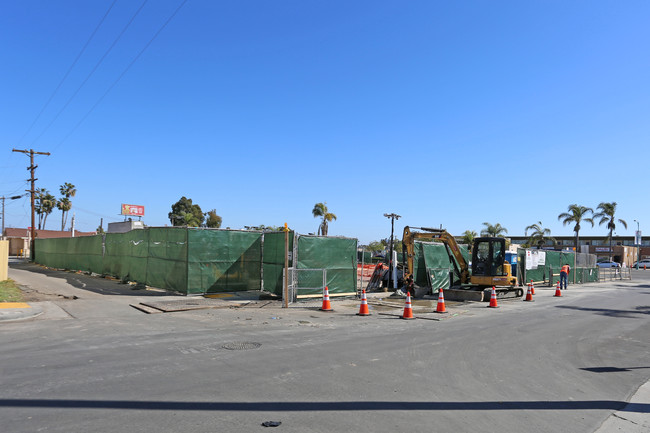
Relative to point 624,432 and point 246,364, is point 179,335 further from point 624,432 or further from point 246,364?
point 624,432

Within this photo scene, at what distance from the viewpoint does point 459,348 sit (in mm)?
8883

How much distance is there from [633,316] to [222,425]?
51.8ft

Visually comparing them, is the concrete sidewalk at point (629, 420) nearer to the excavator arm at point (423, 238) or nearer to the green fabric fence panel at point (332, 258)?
the green fabric fence panel at point (332, 258)

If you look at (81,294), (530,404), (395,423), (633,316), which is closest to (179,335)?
(395,423)

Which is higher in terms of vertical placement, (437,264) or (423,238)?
(423,238)

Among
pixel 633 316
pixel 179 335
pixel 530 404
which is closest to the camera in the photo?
pixel 530 404

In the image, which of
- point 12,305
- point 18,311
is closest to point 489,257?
point 18,311

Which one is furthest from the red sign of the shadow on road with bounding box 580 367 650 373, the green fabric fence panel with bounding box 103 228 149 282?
the shadow on road with bounding box 580 367 650 373

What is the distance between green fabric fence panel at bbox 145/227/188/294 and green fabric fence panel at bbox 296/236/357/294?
4579 mm

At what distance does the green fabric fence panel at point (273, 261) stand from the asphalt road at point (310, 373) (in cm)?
435

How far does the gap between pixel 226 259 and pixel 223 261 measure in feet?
0.49

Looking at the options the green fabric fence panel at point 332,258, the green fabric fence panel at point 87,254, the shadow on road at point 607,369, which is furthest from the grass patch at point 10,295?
the shadow on road at point 607,369

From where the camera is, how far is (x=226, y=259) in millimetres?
→ 17766

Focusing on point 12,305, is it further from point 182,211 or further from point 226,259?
point 182,211
